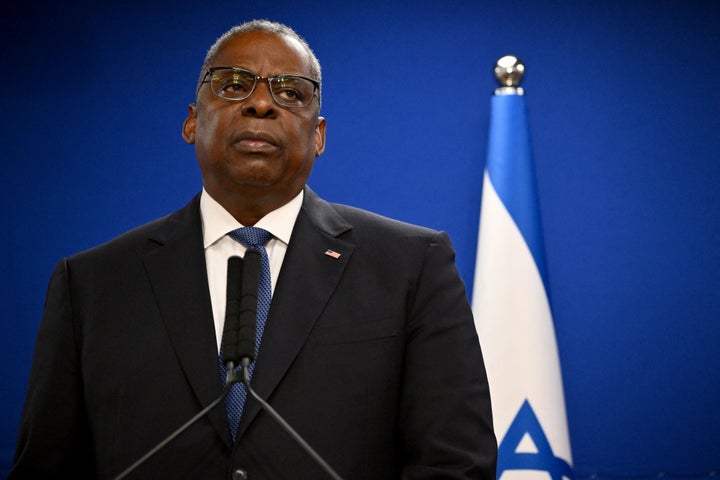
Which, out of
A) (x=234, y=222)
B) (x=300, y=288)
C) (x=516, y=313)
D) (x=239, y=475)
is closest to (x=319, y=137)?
(x=234, y=222)

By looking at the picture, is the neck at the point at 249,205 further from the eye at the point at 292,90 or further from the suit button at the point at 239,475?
the suit button at the point at 239,475

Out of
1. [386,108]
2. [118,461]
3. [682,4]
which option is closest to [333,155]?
[386,108]

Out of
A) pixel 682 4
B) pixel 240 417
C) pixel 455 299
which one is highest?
pixel 682 4

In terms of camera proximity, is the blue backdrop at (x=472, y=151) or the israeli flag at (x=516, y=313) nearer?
the israeli flag at (x=516, y=313)

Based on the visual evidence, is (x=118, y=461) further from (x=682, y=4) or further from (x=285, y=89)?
(x=682, y=4)

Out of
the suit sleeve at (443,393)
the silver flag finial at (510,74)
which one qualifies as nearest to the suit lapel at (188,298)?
the suit sleeve at (443,393)

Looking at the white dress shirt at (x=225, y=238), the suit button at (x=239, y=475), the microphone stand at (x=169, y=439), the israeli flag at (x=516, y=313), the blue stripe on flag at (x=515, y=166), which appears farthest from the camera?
the blue stripe on flag at (x=515, y=166)

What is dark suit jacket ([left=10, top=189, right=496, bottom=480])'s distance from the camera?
4.33ft

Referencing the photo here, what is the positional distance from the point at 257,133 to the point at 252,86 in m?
0.10

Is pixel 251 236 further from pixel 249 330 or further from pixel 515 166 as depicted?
pixel 515 166

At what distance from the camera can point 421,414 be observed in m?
1.35

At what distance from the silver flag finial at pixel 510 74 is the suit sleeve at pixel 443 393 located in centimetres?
139

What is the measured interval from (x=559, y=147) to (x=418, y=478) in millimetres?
1903

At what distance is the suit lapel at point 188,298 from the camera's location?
1.34m
